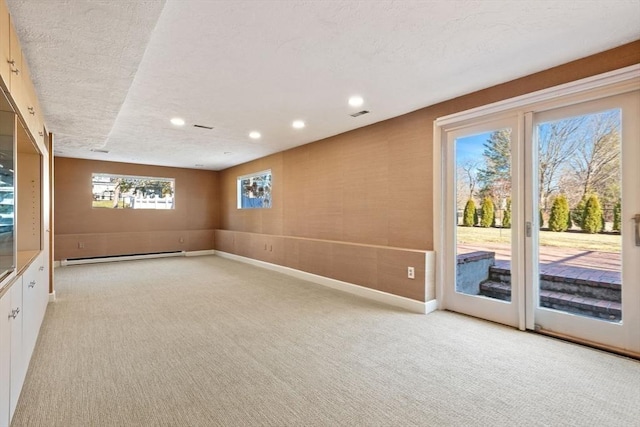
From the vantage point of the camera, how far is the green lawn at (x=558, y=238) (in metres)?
2.70

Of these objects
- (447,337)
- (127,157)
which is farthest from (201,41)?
(127,157)

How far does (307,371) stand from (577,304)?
2442 millimetres

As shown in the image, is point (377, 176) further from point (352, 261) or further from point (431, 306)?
point (431, 306)

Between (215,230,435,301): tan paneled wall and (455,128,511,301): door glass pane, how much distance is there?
0.47 meters

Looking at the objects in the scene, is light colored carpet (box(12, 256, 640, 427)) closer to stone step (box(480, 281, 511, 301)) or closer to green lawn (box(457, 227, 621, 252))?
stone step (box(480, 281, 511, 301))

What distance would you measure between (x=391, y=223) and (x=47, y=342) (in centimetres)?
382

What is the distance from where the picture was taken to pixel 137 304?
13.4 ft

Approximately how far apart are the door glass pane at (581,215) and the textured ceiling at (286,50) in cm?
65

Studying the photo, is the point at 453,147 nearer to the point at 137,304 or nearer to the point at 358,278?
the point at 358,278

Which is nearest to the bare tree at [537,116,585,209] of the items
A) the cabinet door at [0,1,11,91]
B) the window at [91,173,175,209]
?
the cabinet door at [0,1,11,91]

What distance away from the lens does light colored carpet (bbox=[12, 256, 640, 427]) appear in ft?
6.12

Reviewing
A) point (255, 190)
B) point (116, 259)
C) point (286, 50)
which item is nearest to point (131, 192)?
point (116, 259)

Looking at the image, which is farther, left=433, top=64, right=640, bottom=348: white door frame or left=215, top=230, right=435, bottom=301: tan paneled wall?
left=215, top=230, right=435, bottom=301: tan paneled wall

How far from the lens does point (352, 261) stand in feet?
15.3
